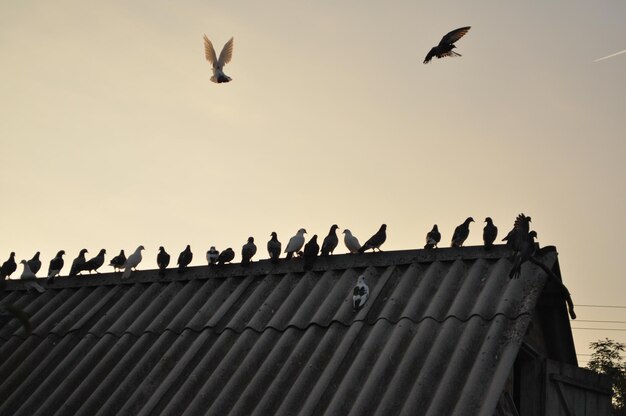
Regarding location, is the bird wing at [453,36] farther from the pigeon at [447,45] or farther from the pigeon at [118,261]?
the pigeon at [118,261]

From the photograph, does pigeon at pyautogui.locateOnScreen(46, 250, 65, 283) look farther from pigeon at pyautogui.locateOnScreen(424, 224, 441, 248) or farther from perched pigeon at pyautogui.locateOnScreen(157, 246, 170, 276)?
pigeon at pyautogui.locateOnScreen(424, 224, 441, 248)

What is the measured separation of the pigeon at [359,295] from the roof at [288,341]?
65mm

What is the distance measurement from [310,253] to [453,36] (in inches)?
132

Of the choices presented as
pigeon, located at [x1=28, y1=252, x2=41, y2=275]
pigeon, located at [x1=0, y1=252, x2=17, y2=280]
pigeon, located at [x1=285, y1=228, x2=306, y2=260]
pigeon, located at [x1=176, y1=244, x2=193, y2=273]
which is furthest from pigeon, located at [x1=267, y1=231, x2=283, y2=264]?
pigeon, located at [x1=0, y1=252, x2=17, y2=280]

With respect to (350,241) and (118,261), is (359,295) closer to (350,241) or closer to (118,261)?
(350,241)

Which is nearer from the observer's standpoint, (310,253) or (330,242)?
(310,253)

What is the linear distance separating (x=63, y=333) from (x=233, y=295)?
2.16 m

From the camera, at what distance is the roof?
7.47 m

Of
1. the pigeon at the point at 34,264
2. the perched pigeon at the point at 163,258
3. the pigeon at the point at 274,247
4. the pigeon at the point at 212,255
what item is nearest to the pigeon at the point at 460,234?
the pigeon at the point at 274,247

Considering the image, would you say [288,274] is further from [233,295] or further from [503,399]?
[503,399]

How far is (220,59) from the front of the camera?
14.7 meters

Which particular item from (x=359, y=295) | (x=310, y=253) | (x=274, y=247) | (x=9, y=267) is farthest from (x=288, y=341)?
(x=9, y=267)

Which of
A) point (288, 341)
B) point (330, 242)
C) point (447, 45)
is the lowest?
point (288, 341)

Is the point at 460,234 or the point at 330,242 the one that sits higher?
the point at 460,234
